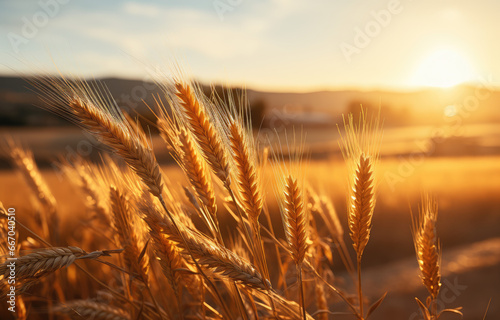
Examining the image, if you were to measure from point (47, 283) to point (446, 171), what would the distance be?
9.65 m

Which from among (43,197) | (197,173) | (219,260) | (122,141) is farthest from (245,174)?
(43,197)

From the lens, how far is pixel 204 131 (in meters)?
1.11

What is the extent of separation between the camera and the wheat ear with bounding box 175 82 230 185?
1.09 meters

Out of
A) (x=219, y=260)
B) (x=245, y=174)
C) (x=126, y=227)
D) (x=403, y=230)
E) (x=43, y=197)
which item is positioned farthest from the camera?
(x=403, y=230)

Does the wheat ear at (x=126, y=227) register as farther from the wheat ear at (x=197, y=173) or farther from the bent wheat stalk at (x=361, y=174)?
the bent wheat stalk at (x=361, y=174)

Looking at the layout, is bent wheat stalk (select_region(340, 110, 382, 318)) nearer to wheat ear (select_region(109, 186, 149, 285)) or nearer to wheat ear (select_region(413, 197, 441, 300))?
wheat ear (select_region(413, 197, 441, 300))

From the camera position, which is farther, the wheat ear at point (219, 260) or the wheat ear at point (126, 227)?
the wheat ear at point (126, 227)

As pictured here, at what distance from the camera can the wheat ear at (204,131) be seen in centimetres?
109

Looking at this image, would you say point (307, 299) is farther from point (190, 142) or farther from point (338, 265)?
point (338, 265)

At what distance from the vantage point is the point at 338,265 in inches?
176

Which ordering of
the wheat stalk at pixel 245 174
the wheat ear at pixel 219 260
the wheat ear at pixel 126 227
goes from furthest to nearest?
the wheat ear at pixel 126 227
the wheat stalk at pixel 245 174
the wheat ear at pixel 219 260

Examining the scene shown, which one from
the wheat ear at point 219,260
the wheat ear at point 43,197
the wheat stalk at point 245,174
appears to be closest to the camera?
the wheat ear at point 219,260

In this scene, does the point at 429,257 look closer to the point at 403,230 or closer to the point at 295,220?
the point at 295,220

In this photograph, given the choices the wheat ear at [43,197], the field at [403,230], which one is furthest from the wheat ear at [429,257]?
the wheat ear at [43,197]
